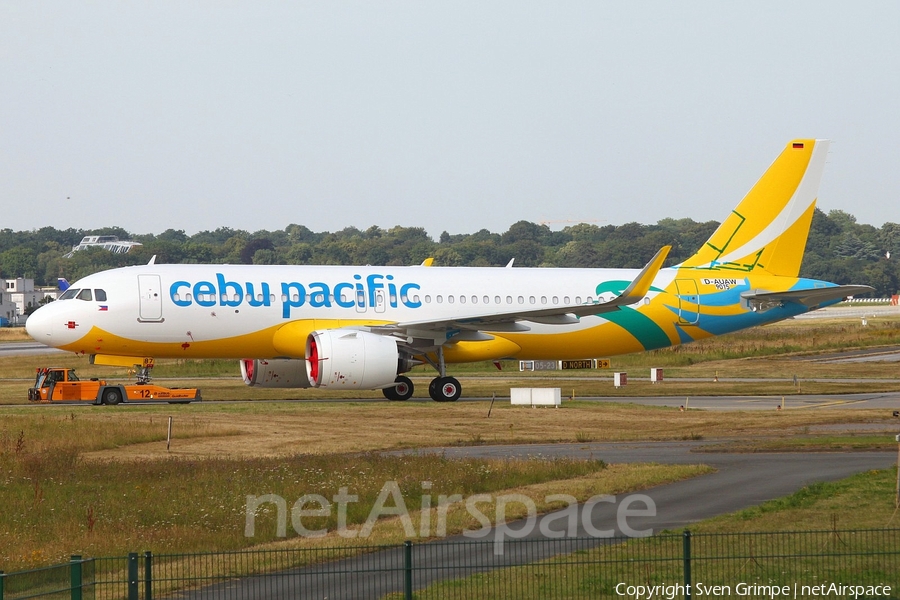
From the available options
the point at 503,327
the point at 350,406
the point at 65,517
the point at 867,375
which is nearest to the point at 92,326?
the point at 350,406

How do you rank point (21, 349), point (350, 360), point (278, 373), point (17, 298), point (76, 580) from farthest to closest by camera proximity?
point (17, 298) < point (21, 349) < point (278, 373) < point (350, 360) < point (76, 580)

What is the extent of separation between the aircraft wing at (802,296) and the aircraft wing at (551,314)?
25.5 feet

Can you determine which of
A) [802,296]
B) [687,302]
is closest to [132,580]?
[687,302]

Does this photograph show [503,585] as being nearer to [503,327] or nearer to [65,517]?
[65,517]

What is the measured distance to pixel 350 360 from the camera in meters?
37.8

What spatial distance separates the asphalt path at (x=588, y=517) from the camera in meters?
14.7

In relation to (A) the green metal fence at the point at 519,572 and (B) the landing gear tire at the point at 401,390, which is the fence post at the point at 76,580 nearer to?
(A) the green metal fence at the point at 519,572

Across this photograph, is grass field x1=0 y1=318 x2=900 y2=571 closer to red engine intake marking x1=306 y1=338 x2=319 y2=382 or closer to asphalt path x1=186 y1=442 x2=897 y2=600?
asphalt path x1=186 y1=442 x2=897 y2=600

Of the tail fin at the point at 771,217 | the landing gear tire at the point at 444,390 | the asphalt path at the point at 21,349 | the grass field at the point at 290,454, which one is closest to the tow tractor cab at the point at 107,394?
the grass field at the point at 290,454

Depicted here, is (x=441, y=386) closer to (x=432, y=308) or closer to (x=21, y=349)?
(x=432, y=308)

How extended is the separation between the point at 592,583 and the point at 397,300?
1089 inches

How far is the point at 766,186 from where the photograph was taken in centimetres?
4662

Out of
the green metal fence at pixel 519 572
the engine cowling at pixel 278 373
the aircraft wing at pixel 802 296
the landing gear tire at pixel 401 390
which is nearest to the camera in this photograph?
the green metal fence at pixel 519 572

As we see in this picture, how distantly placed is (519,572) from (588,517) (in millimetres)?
4327
